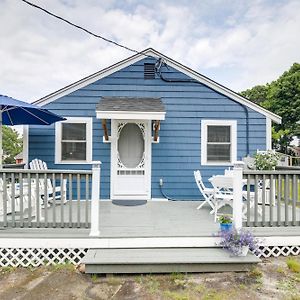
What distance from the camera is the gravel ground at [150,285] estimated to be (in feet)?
9.53

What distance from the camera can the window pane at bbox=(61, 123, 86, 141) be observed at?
21.2ft

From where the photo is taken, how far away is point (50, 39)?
10.5 metres

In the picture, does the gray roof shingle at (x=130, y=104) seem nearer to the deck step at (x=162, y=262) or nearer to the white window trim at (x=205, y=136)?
the white window trim at (x=205, y=136)

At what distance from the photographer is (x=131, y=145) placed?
21.5ft

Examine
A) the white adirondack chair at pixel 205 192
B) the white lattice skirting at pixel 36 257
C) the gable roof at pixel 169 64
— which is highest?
the gable roof at pixel 169 64

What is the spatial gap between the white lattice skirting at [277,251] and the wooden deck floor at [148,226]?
0.74 feet

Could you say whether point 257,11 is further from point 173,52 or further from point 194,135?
point 194,135

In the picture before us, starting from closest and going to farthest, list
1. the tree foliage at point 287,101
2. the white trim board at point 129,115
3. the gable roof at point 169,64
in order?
the white trim board at point 129,115, the gable roof at point 169,64, the tree foliage at point 287,101

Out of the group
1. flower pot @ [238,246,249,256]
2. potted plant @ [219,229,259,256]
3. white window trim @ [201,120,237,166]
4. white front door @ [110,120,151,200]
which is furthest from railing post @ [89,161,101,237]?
white window trim @ [201,120,237,166]

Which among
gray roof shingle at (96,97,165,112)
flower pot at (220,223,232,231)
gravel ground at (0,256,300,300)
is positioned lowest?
gravel ground at (0,256,300,300)

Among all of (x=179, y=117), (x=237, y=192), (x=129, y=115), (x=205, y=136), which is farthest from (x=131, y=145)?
(x=237, y=192)

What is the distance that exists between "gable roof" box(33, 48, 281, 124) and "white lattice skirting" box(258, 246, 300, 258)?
3557 millimetres

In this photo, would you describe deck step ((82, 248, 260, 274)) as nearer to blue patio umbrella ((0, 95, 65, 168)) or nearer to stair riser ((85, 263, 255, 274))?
stair riser ((85, 263, 255, 274))

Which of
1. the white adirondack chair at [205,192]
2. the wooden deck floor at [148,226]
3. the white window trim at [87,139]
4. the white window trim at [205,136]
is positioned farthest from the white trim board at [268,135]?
the white window trim at [87,139]
